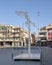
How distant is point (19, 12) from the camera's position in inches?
1282

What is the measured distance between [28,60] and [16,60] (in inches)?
69.5

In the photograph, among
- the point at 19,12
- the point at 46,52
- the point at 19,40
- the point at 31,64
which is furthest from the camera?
the point at 19,40

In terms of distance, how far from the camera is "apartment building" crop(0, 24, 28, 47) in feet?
351

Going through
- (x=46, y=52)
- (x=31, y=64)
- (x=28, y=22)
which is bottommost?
(x=31, y=64)

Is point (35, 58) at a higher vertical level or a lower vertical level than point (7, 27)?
lower

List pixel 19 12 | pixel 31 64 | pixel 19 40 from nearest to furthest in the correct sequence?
pixel 31 64 < pixel 19 12 < pixel 19 40

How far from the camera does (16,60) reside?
2694 cm

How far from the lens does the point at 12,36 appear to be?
108 meters

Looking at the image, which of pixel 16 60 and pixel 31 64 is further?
pixel 16 60

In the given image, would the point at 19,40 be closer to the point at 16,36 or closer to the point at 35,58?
the point at 16,36

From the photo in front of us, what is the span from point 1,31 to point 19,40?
1089cm

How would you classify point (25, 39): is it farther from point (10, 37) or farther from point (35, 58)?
point (35, 58)

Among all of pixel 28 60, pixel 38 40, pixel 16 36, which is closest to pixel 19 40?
pixel 16 36

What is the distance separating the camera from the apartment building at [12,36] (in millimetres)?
Answer: 107125
